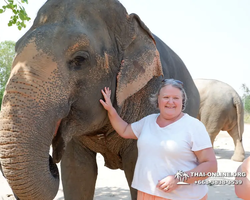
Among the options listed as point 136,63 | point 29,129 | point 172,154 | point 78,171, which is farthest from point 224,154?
point 29,129

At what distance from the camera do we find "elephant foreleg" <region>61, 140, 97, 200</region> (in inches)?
131

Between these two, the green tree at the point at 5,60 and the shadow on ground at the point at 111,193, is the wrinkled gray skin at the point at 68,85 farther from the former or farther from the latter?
the green tree at the point at 5,60

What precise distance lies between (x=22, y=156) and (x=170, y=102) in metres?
1.00

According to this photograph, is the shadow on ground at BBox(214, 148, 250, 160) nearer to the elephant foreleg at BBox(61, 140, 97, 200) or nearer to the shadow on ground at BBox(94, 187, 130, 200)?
the shadow on ground at BBox(94, 187, 130, 200)

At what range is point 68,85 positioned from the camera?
2.23 meters

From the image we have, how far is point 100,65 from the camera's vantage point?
8.04 feet

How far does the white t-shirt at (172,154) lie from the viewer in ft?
6.95

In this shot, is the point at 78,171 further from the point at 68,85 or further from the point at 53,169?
the point at 68,85

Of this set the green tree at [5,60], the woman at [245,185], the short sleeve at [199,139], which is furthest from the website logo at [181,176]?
the green tree at [5,60]

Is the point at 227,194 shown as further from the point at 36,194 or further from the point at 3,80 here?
the point at 3,80

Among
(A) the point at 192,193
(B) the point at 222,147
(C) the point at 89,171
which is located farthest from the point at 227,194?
Answer: (B) the point at 222,147

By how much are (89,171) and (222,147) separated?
28.5 ft

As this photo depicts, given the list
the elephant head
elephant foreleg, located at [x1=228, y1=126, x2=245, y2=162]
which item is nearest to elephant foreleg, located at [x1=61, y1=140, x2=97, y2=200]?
the elephant head

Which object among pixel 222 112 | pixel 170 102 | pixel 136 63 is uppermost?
pixel 136 63
